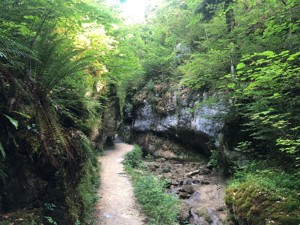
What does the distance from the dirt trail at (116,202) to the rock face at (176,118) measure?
515 cm

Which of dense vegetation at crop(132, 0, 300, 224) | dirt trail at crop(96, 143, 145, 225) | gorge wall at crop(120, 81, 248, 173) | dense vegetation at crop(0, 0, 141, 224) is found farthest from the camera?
gorge wall at crop(120, 81, 248, 173)

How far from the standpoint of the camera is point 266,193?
199 inches

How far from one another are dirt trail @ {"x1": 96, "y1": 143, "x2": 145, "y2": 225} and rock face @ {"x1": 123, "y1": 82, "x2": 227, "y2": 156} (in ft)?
16.9

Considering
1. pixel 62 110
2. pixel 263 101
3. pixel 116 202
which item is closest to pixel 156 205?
pixel 116 202

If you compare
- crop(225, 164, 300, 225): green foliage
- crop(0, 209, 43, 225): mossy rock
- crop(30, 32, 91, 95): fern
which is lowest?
crop(0, 209, 43, 225): mossy rock

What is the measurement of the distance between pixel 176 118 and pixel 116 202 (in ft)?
33.9

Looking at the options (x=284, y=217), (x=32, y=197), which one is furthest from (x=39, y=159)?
(x=284, y=217)

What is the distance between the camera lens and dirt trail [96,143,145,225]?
596 centimetres

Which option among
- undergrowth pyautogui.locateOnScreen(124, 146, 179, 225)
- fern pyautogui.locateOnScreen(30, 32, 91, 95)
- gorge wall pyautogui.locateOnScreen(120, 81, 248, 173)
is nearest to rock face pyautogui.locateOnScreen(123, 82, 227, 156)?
gorge wall pyautogui.locateOnScreen(120, 81, 248, 173)

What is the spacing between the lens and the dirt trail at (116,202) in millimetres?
5961

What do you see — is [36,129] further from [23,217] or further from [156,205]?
[156,205]

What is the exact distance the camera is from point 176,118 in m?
16.8

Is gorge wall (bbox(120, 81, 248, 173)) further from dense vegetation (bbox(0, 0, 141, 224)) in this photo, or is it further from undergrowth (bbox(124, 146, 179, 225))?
dense vegetation (bbox(0, 0, 141, 224))

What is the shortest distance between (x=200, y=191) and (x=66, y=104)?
7.93m
